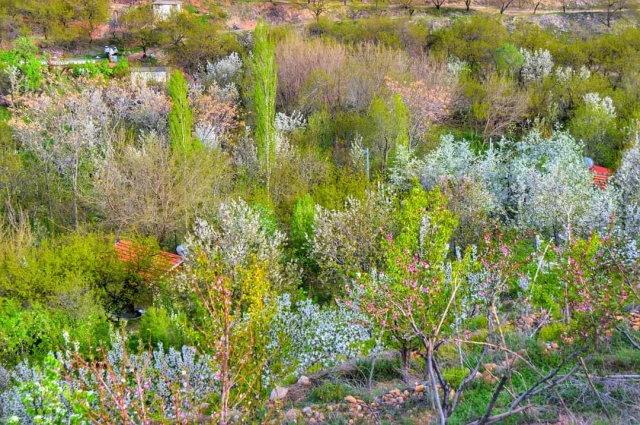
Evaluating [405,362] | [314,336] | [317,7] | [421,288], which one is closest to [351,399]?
[405,362]

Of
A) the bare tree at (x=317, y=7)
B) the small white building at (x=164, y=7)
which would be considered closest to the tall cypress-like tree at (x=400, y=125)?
the bare tree at (x=317, y=7)

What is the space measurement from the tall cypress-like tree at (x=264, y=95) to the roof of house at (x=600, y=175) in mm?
11544

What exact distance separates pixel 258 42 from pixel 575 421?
57.6 feet

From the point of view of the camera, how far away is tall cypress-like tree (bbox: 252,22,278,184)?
2025cm

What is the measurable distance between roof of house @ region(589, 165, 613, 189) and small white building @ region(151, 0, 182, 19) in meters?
33.3

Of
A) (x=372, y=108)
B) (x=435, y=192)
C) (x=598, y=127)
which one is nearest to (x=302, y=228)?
(x=435, y=192)

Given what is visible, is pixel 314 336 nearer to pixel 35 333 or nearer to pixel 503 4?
pixel 35 333

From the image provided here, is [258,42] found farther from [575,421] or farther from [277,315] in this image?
[575,421]

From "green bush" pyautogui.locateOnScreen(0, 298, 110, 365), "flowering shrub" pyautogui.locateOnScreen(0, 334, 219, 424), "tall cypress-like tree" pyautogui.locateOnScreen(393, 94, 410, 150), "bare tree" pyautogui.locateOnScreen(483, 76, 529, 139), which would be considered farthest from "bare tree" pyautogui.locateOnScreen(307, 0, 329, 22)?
"flowering shrub" pyautogui.locateOnScreen(0, 334, 219, 424)

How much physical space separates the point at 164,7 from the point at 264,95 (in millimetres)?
29807

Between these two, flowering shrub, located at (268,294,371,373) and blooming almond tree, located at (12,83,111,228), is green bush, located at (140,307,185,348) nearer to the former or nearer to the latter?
flowering shrub, located at (268,294,371,373)

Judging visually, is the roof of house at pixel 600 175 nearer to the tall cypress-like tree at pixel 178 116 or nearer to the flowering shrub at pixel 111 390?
the tall cypress-like tree at pixel 178 116

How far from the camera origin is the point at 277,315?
29.3 ft

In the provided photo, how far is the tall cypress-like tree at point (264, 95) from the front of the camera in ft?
66.4
